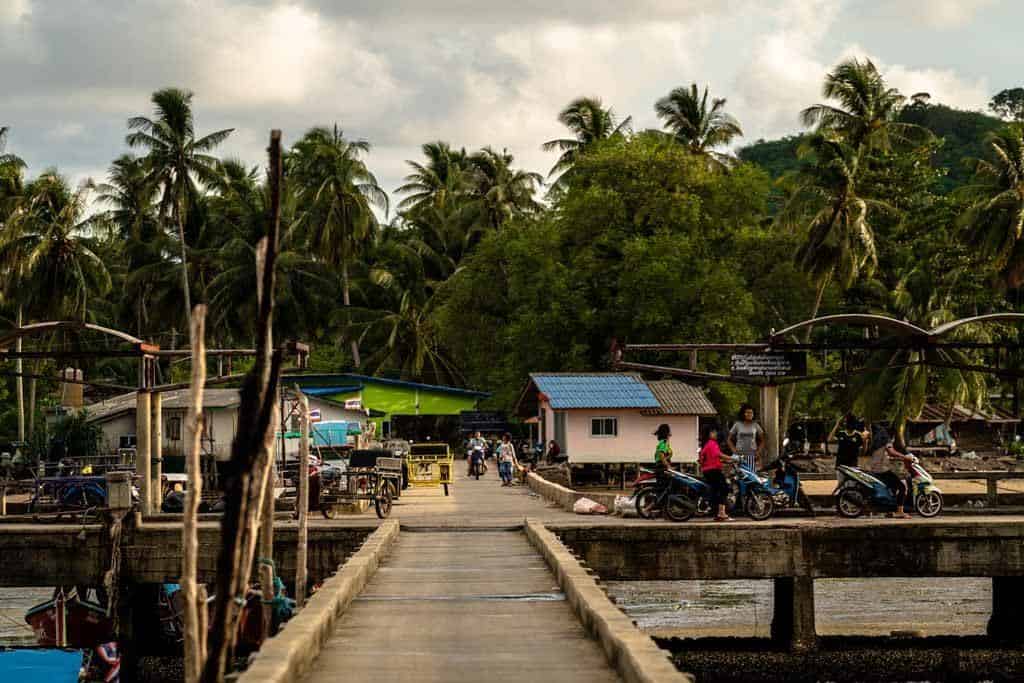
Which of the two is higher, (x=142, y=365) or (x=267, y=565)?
(x=142, y=365)

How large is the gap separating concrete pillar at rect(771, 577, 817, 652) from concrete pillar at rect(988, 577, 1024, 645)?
3768 mm

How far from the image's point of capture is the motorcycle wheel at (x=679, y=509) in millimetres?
23703

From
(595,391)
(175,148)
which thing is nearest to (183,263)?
(175,148)

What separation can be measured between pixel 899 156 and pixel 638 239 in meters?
13.8

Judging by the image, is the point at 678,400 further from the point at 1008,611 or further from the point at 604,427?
the point at 1008,611

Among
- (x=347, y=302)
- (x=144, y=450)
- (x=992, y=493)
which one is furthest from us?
(x=347, y=302)

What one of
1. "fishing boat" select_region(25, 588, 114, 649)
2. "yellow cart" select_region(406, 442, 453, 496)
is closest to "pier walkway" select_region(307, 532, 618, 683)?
"fishing boat" select_region(25, 588, 114, 649)

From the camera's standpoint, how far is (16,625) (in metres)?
29.0

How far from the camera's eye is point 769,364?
2561cm

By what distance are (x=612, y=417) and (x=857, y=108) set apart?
897 inches

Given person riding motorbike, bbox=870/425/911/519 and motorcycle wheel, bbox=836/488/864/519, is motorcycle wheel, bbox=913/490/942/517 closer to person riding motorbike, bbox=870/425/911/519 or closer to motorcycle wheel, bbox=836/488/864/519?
person riding motorbike, bbox=870/425/911/519

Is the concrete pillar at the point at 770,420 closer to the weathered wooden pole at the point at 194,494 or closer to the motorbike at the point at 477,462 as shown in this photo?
the weathered wooden pole at the point at 194,494

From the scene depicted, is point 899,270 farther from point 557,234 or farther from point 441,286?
point 441,286

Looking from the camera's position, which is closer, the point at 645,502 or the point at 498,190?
the point at 645,502
